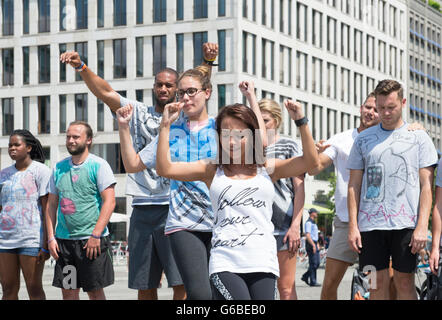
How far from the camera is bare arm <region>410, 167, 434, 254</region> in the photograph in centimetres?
642

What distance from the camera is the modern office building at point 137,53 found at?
193 ft

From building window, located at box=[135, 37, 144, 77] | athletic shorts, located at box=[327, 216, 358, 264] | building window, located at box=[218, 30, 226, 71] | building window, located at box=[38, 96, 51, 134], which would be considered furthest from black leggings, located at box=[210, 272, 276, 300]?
building window, located at box=[38, 96, 51, 134]

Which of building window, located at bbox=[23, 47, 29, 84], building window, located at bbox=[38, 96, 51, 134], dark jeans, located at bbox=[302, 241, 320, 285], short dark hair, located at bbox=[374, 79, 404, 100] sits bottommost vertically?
dark jeans, located at bbox=[302, 241, 320, 285]

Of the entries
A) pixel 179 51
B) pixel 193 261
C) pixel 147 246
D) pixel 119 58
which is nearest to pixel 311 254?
pixel 147 246

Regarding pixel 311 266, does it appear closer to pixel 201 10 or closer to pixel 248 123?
pixel 248 123

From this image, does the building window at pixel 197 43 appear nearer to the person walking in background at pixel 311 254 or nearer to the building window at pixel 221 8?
the building window at pixel 221 8

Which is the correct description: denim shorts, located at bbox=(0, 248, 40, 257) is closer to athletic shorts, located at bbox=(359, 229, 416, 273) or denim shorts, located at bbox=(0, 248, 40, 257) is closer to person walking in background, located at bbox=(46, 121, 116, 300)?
person walking in background, located at bbox=(46, 121, 116, 300)

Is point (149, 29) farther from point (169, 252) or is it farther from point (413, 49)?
point (169, 252)

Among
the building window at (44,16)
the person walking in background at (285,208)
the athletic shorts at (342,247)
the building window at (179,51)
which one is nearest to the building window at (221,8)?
the building window at (179,51)

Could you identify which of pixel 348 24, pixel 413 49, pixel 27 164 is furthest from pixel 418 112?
pixel 27 164

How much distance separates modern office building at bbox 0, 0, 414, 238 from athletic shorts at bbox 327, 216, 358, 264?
49386mm

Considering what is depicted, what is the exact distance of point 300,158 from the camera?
5.36 m

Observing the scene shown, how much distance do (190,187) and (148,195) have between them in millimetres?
1153

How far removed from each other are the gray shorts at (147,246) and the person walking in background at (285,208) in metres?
0.88
